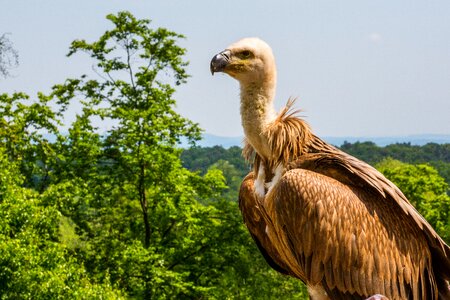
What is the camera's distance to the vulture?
5.17 m

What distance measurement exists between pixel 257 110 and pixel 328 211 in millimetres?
899

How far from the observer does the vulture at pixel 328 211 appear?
5.17 m

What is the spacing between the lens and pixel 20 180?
19094mm

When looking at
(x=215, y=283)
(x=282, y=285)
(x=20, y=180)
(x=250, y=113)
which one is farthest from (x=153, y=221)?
(x=250, y=113)

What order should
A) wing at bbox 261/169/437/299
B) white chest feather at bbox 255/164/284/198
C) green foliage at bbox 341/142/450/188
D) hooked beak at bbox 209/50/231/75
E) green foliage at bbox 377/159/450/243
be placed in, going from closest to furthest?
wing at bbox 261/169/437/299 < hooked beak at bbox 209/50/231/75 < white chest feather at bbox 255/164/284/198 < green foliage at bbox 377/159/450/243 < green foliage at bbox 341/142/450/188

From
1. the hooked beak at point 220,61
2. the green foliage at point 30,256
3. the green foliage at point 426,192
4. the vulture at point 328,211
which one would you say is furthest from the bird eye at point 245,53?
the green foliage at point 426,192

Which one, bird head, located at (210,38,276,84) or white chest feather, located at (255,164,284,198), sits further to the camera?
white chest feather, located at (255,164,284,198)

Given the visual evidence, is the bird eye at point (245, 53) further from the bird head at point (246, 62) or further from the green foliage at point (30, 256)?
the green foliage at point (30, 256)

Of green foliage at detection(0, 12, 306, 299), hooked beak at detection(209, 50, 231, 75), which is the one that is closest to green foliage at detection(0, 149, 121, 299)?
green foliage at detection(0, 12, 306, 299)

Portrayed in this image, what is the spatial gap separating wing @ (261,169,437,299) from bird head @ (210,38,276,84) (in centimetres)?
76

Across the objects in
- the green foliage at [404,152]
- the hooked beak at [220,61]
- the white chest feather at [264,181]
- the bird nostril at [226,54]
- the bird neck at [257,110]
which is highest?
the bird nostril at [226,54]

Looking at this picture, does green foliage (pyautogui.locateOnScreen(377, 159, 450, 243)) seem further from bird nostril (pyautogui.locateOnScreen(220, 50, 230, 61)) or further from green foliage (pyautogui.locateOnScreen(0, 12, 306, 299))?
bird nostril (pyautogui.locateOnScreen(220, 50, 230, 61))

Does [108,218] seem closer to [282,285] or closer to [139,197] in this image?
[139,197]

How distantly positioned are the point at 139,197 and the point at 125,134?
2.63 m
